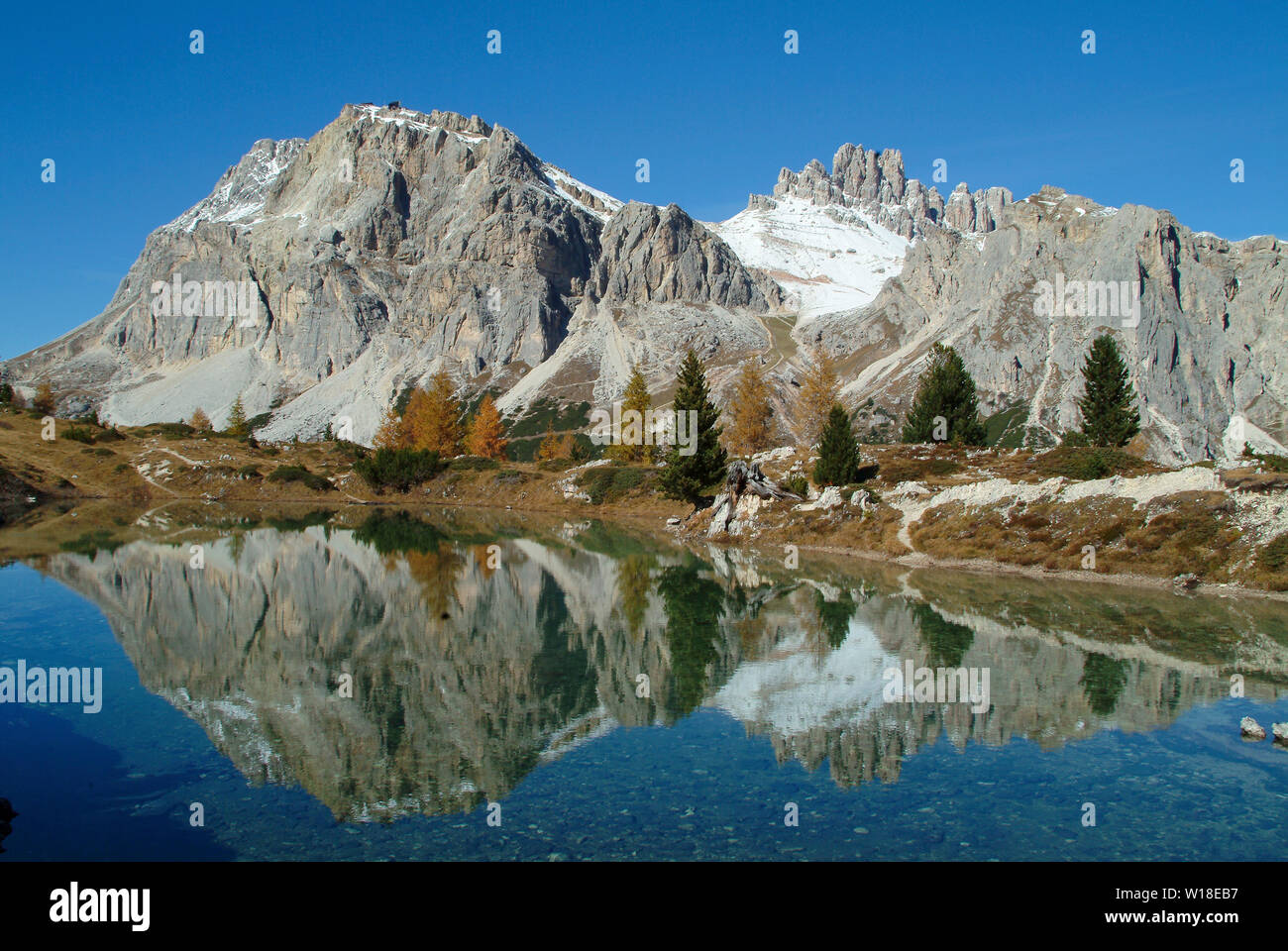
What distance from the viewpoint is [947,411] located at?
238 feet

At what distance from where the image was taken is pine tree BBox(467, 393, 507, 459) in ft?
352

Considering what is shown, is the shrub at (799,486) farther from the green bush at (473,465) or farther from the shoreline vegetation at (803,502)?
the green bush at (473,465)

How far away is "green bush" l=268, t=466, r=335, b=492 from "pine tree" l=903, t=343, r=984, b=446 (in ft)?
205

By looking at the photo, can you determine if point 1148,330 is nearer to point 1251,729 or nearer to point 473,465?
point 473,465

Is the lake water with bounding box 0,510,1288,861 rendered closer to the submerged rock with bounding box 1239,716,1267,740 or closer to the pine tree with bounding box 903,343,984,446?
the submerged rock with bounding box 1239,716,1267,740

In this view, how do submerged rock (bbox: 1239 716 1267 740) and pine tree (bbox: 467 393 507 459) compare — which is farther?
pine tree (bbox: 467 393 507 459)

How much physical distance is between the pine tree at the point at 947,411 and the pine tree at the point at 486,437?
5654 cm

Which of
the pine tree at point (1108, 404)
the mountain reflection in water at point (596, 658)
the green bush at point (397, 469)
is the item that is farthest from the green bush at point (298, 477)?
the pine tree at point (1108, 404)

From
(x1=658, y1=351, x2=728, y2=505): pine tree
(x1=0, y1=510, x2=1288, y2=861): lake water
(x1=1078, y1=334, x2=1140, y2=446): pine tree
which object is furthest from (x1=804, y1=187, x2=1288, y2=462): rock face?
(x1=0, y1=510, x2=1288, y2=861): lake water

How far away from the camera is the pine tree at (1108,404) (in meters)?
65.2

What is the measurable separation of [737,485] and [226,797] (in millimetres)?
45011

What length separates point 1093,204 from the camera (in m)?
192
